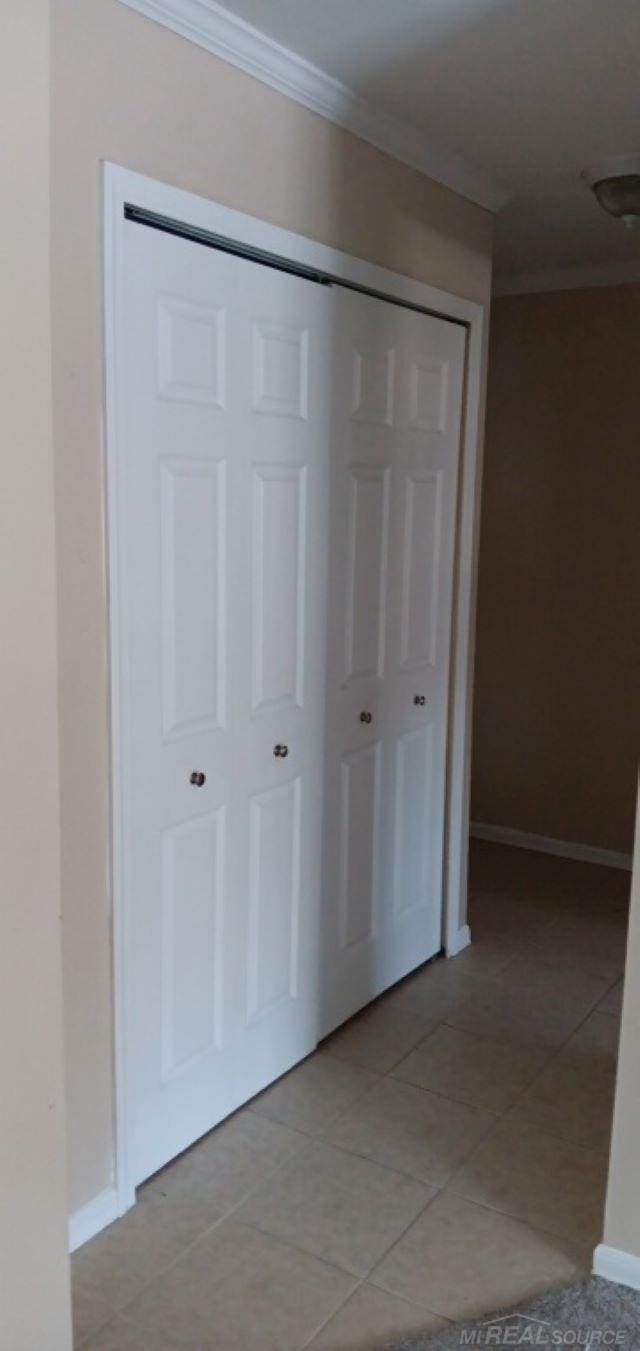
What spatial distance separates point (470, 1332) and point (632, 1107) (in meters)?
0.48

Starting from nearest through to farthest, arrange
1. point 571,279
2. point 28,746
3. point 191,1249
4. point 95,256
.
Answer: point 28,746 < point 95,256 < point 191,1249 < point 571,279

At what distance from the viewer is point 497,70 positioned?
2.25 metres

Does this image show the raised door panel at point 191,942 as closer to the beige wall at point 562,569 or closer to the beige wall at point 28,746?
the beige wall at point 28,746

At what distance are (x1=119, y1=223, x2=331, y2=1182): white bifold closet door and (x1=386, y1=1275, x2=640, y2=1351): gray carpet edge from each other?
2.33 feet

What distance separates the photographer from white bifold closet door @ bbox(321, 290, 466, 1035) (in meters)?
2.71

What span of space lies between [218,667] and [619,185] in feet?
5.46

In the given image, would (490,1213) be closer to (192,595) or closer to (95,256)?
(192,595)

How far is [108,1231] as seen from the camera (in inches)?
83.9

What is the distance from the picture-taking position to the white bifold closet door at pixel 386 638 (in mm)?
2711

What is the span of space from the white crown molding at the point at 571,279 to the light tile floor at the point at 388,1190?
Answer: 2550mm

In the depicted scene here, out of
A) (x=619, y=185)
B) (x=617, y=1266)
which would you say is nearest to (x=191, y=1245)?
(x=617, y=1266)

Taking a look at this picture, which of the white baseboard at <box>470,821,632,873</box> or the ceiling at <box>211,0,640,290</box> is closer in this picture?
the ceiling at <box>211,0,640,290</box>

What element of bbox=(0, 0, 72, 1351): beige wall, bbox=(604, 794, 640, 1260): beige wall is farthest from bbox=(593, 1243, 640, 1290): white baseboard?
bbox=(0, 0, 72, 1351): beige wall

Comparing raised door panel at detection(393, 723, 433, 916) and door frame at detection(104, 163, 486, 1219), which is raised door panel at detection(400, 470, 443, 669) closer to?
raised door panel at detection(393, 723, 433, 916)
